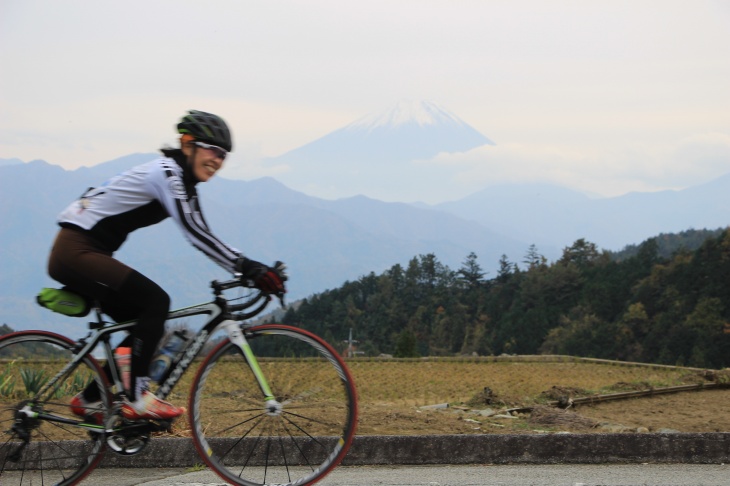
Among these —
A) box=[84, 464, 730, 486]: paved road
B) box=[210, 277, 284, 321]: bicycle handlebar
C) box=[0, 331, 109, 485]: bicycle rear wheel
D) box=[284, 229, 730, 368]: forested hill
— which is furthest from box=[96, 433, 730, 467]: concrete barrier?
box=[284, 229, 730, 368]: forested hill

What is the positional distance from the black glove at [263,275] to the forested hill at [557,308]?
48.3 metres

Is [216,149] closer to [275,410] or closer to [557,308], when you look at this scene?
[275,410]

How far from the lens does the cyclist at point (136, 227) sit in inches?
196

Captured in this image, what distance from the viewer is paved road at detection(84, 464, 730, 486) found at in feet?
20.0

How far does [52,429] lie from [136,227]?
120 cm

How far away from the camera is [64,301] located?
5215 mm

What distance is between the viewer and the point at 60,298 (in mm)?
5207

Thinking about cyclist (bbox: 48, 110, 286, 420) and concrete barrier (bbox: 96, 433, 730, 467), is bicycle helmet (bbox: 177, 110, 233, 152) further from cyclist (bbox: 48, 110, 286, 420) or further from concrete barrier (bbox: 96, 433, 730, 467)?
concrete barrier (bbox: 96, 433, 730, 467)

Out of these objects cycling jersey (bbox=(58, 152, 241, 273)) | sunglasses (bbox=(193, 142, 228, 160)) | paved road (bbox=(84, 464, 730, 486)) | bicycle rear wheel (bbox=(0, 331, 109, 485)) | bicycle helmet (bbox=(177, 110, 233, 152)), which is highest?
bicycle helmet (bbox=(177, 110, 233, 152))

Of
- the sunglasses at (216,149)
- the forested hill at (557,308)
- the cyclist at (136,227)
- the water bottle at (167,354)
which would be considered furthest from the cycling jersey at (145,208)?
the forested hill at (557,308)

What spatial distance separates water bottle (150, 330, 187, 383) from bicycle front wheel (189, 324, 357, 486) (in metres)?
0.19

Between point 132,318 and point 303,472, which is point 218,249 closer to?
point 132,318

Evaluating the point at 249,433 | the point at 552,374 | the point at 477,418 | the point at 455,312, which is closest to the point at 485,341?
the point at 455,312

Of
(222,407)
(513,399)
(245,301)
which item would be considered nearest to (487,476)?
(222,407)
